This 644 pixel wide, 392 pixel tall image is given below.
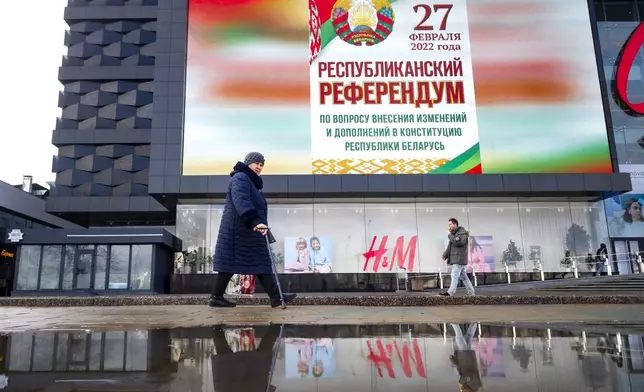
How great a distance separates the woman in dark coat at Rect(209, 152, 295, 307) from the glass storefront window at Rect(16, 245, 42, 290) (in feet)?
68.9

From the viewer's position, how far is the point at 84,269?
21125 millimetres

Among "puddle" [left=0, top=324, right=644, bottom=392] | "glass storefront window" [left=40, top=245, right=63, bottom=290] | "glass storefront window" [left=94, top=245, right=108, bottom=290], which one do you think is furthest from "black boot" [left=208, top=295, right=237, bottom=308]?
"glass storefront window" [left=40, top=245, right=63, bottom=290]

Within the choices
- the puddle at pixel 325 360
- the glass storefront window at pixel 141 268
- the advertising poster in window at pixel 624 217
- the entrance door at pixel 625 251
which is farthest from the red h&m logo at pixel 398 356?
the advertising poster in window at pixel 624 217

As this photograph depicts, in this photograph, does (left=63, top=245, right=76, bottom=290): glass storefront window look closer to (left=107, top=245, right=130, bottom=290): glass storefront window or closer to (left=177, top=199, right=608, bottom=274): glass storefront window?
(left=107, top=245, right=130, bottom=290): glass storefront window

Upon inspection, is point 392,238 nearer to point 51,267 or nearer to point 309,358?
point 51,267

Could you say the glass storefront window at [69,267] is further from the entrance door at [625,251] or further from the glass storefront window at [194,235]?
the entrance door at [625,251]

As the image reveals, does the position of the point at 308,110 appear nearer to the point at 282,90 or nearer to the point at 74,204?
the point at 282,90

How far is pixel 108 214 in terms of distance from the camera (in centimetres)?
3438

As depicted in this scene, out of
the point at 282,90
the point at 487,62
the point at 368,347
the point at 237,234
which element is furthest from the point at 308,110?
the point at 368,347

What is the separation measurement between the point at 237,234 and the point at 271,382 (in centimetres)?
302

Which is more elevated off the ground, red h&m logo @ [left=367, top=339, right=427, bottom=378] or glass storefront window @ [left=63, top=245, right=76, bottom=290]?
glass storefront window @ [left=63, top=245, right=76, bottom=290]

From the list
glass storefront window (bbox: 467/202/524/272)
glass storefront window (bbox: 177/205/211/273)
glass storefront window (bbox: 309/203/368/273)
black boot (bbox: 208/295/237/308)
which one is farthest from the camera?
glass storefront window (bbox: 467/202/524/272)

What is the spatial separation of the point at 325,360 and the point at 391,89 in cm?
2176

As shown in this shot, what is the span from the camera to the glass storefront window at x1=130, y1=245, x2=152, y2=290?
20.9m
